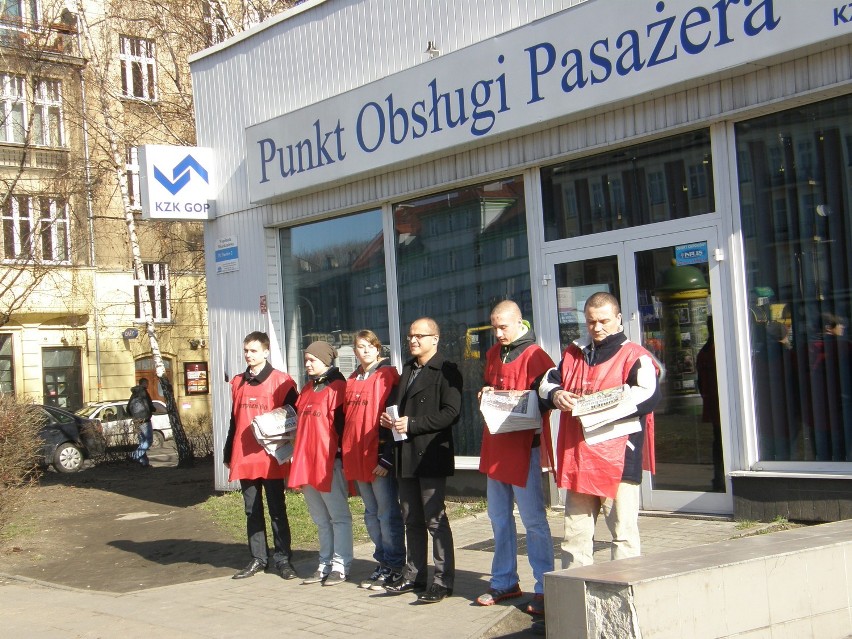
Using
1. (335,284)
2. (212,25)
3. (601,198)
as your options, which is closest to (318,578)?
(601,198)

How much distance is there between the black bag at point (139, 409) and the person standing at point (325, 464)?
44.3ft

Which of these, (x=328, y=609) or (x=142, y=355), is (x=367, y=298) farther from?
(x=142, y=355)

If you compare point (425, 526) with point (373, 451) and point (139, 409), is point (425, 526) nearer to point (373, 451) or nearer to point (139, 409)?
point (373, 451)

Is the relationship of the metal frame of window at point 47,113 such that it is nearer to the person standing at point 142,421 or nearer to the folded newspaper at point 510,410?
the person standing at point 142,421

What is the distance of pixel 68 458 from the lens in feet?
67.2

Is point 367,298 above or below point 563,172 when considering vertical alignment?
below

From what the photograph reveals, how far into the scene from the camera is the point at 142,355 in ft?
115

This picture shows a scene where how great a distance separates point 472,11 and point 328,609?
6.23 meters

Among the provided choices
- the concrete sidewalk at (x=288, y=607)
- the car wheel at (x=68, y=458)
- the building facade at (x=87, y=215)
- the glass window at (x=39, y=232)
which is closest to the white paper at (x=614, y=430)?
the concrete sidewalk at (x=288, y=607)

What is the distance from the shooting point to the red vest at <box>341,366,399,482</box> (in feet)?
24.4

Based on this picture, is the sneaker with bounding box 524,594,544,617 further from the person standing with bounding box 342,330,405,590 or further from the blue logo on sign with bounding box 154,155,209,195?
the blue logo on sign with bounding box 154,155,209,195

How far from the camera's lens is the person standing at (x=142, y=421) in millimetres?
20047

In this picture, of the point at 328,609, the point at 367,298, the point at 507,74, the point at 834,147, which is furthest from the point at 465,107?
the point at 328,609

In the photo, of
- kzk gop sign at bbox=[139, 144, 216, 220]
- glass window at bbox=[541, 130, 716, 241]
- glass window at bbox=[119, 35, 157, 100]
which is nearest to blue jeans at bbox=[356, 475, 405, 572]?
glass window at bbox=[541, 130, 716, 241]
